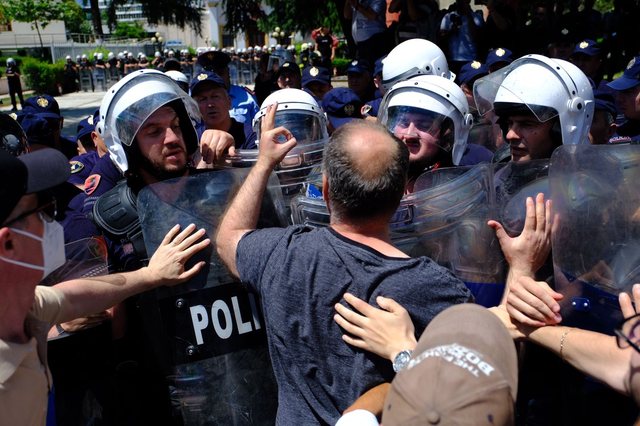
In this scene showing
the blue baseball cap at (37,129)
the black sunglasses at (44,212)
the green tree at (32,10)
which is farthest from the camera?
the green tree at (32,10)

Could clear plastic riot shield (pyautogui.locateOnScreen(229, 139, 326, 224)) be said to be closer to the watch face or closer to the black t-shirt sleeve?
the black t-shirt sleeve

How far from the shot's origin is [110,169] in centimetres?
341

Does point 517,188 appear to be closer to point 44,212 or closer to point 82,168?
point 44,212

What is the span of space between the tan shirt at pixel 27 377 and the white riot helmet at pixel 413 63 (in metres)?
3.65

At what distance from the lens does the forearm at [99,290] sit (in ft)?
6.58

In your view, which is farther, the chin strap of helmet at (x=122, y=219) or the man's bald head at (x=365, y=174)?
the chin strap of helmet at (x=122, y=219)

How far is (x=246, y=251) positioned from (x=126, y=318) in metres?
0.78

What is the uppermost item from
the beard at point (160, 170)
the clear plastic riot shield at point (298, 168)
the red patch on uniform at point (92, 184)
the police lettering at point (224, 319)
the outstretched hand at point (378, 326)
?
the beard at point (160, 170)

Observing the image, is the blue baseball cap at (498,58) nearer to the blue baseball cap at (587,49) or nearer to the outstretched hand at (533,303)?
the blue baseball cap at (587,49)

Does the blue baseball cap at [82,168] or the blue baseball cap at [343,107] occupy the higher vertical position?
the blue baseball cap at [343,107]

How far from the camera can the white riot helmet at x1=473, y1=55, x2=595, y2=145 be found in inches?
112

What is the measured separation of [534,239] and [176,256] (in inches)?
48.9

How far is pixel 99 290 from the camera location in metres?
2.11

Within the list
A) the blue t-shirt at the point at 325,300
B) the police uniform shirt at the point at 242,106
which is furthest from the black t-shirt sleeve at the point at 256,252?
the police uniform shirt at the point at 242,106
